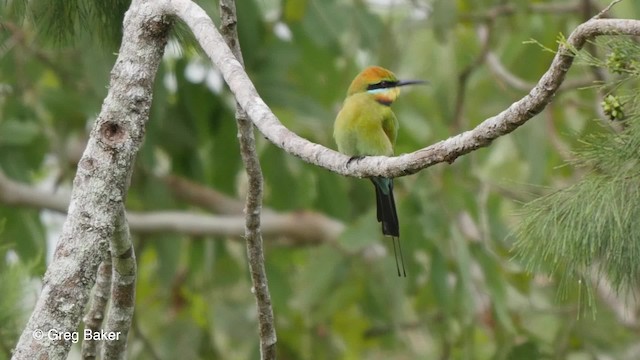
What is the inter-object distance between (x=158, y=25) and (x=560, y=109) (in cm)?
357

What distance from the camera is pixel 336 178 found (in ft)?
15.3

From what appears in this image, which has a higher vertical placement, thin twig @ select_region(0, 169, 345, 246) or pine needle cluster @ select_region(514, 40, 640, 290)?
thin twig @ select_region(0, 169, 345, 246)

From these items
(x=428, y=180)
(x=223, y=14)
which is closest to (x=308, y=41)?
(x=428, y=180)

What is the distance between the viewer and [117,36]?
7.91 feet

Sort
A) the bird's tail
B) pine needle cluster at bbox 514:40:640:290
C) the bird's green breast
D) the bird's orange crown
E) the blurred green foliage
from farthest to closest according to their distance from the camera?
the blurred green foliage
the bird's orange crown
the bird's green breast
the bird's tail
pine needle cluster at bbox 514:40:640:290

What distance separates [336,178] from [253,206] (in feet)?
9.01

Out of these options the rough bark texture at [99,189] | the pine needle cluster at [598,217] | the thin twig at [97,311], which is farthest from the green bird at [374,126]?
the rough bark texture at [99,189]

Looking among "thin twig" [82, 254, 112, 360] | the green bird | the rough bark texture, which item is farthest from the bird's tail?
the rough bark texture

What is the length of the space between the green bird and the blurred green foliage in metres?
1.01

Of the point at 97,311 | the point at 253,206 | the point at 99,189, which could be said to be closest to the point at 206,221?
the point at 97,311

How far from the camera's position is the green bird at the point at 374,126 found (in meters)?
2.62

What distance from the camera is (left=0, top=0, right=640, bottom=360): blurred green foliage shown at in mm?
4051

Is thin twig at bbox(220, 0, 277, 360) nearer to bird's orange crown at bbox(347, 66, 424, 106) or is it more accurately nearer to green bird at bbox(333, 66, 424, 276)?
green bird at bbox(333, 66, 424, 276)

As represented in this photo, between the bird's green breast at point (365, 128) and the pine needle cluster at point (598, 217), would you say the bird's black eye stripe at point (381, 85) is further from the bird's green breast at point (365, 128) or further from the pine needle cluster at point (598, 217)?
the pine needle cluster at point (598, 217)
